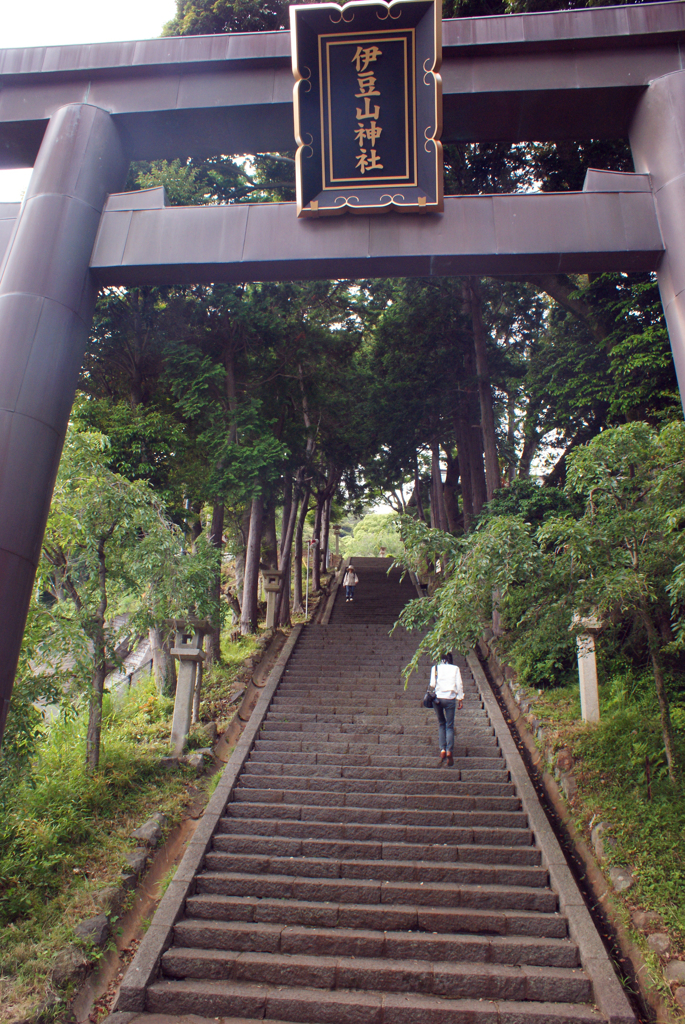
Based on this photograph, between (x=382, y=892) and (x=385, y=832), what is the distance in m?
0.95

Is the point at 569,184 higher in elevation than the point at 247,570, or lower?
higher

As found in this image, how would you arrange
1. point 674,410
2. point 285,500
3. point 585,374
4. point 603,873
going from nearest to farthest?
point 603,873, point 674,410, point 585,374, point 285,500

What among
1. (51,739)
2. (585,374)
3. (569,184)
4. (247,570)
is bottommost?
(51,739)

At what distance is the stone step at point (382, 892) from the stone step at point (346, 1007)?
100cm

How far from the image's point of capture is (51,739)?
7.89 meters

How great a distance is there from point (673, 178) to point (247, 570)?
11.3 m

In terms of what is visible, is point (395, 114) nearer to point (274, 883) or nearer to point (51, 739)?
point (274, 883)

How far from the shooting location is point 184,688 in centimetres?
897

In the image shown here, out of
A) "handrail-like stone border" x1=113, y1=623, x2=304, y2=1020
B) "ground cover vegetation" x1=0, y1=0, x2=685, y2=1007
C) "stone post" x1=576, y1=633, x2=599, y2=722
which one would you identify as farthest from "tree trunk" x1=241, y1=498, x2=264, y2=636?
"stone post" x1=576, y1=633, x2=599, y2=722

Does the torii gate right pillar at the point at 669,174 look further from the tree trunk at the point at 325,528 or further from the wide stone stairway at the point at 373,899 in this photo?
the tree trunk at the point at 325,528

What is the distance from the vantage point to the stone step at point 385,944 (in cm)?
525

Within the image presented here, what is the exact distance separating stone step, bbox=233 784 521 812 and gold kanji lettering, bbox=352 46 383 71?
7660 mm

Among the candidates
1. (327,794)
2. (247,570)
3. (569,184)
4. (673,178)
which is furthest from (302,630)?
(673,178)

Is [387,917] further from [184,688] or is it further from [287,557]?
[287,557]
